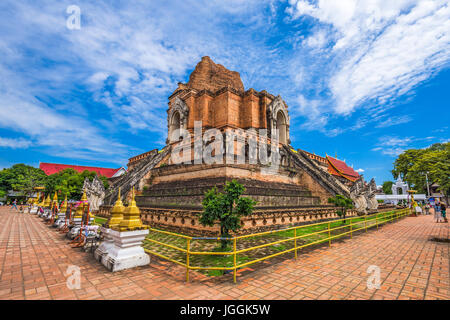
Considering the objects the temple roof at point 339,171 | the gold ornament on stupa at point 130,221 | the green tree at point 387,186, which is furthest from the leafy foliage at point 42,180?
the green tree at point 387,186

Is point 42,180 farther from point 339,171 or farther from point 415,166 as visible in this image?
point 415,166

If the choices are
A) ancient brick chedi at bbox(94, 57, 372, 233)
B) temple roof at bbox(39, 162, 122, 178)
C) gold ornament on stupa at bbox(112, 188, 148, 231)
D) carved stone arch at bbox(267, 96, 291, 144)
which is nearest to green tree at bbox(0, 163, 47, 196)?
temple roof at bbox(39, 162, 122, 178)

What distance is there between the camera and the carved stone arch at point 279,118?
59.2 feet

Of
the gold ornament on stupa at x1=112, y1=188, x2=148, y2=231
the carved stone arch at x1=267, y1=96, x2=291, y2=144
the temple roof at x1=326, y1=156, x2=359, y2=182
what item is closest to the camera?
the gold ornament on stupa at x1=112, y1=188, x2=148, y2=231

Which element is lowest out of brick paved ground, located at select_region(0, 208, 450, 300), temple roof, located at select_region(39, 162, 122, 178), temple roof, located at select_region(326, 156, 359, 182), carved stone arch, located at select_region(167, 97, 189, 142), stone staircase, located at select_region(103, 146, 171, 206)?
brick paved ground, located at select_region(0, 208, 450, 300)

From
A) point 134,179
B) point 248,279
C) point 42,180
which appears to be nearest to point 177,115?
point 134,179

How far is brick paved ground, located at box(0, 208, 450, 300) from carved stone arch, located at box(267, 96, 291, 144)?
1310cm

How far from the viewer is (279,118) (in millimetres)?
20672

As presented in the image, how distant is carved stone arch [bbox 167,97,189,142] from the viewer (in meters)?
18.3

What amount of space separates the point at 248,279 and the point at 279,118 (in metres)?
18.2

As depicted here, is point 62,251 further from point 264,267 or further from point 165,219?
point 264,267

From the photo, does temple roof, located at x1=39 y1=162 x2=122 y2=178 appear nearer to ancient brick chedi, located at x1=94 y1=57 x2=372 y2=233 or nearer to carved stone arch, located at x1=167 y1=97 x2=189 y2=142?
carved stone arch, located at x1=167 y1=97 x2=189 y2=142

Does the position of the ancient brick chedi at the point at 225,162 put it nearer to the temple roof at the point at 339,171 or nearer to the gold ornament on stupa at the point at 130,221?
the gold ornament on stupa at the point at 130,221
